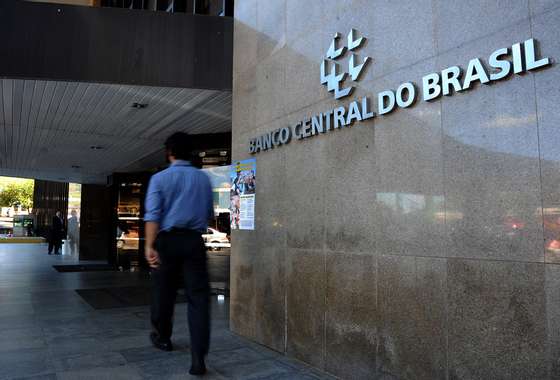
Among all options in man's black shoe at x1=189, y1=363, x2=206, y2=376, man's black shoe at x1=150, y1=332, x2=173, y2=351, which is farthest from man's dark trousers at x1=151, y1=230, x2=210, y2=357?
man's black shoe at x1=150, y1=332, x2=173, y2=351

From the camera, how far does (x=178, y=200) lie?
12.7ft

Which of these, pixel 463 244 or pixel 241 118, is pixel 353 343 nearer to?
pixel 463 244

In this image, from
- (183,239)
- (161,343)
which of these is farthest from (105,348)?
(183,239)

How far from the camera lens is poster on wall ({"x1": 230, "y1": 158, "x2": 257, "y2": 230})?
5.41 m

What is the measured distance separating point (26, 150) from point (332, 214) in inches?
413

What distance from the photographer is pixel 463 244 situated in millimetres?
2994

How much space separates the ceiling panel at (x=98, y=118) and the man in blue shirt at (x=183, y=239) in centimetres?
307

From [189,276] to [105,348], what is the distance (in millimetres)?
1708

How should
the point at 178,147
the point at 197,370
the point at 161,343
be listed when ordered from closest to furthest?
1. the point at 197,370
2. the point at 178,147
3. the point at 161,343

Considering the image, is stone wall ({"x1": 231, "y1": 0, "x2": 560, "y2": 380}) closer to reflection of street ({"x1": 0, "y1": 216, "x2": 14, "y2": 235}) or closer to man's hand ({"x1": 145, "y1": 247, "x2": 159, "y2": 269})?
man's hand ({"x1": 145, "y1": 247, "x2": 159, "y2": 269})

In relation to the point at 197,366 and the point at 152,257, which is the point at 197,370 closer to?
the point at 197,366

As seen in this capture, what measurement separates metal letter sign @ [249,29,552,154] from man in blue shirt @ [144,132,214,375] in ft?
3.77

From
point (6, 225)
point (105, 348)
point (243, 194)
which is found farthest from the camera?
point (6, 225)

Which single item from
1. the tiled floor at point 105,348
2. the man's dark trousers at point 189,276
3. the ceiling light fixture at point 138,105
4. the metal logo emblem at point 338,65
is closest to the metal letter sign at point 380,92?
the metal logo emblem at point 338,65
